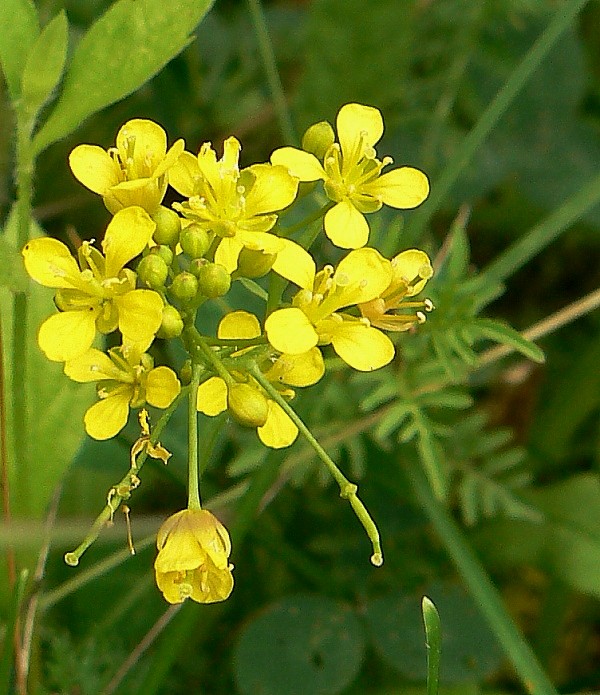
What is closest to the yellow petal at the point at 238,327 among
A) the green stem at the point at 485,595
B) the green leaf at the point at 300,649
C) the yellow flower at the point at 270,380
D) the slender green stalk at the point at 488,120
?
the yellow flower at the point at 270,380

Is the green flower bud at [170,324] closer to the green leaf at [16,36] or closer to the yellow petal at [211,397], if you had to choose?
the yellow petal at [211,397]

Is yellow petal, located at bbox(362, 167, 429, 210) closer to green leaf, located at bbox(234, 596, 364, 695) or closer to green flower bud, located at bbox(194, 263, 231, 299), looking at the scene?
green flower bud, located at bbox(194, 263, 231, 299)

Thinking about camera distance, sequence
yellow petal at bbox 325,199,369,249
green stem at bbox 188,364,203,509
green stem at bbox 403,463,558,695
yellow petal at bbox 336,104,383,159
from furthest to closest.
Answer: green stem at bbox 403,463,558,695, yellow petal at bbox 336,104,383,159, yellow petal at bbox 325,199,369,249, green stem at bbox 188,364,203,509

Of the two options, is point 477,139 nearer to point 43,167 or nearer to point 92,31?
point 92,31

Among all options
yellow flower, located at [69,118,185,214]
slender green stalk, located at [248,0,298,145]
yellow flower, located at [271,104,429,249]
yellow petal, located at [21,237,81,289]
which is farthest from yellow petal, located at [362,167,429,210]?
slender green stalk, located at [248,0,298,145]

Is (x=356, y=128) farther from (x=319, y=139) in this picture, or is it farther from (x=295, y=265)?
(x=295, y=265)

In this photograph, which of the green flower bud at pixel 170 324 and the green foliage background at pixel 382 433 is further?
the green foliage background at pixel 382 433
